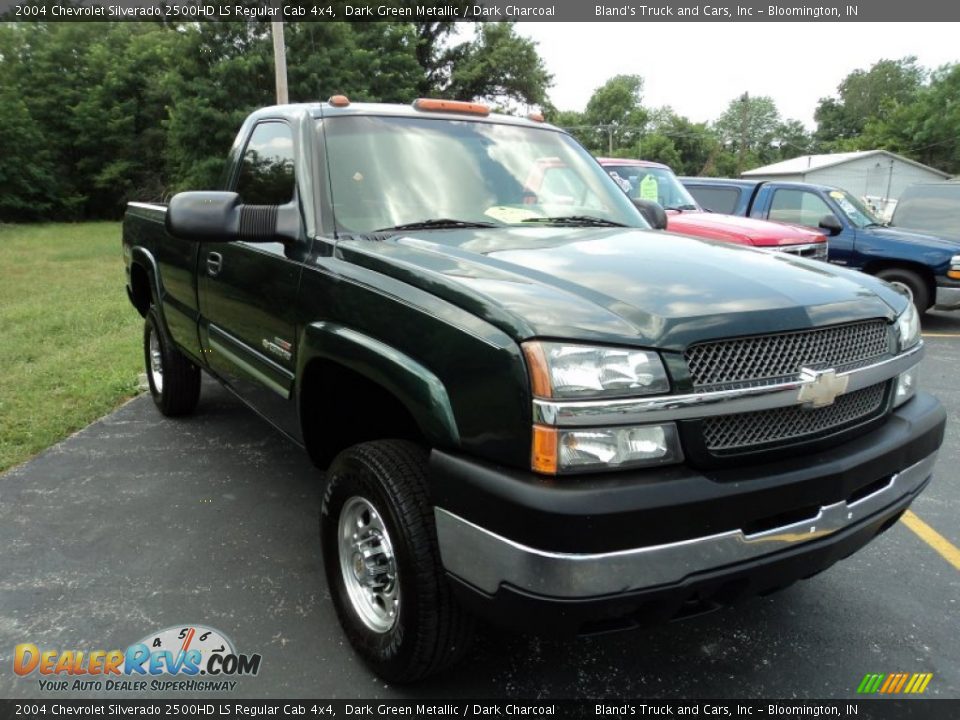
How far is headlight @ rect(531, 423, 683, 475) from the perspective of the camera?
1.74 m

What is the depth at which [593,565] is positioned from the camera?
66.7 inches

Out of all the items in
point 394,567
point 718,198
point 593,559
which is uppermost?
point 718,198

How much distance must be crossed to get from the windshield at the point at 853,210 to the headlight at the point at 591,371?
8.93m

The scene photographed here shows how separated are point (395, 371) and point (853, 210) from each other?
9.43 metres

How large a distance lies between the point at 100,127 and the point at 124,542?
1468 inches

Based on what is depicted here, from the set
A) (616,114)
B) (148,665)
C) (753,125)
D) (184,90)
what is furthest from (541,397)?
(753,125)

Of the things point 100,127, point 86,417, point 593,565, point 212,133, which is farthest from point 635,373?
point 100,127

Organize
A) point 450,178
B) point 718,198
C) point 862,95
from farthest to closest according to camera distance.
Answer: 1. point 862,95
2. point 718,198
3. point 450,178

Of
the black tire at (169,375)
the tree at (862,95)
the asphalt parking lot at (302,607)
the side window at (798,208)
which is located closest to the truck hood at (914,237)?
the side window at (798,208)

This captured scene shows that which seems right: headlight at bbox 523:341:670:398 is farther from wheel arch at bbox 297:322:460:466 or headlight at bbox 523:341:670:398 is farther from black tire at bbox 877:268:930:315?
black tire at bbox 877:268:930:315

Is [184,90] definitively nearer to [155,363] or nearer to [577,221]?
[155,363]

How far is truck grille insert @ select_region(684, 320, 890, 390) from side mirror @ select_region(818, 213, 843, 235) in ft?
25.5

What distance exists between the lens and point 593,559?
169 cm

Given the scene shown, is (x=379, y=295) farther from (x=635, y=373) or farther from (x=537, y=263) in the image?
(x=635, y=373)
